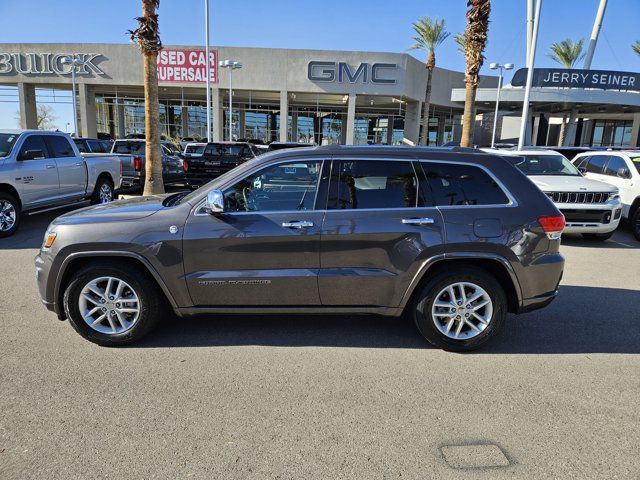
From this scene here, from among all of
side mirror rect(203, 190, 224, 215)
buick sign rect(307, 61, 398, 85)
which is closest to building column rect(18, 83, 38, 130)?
buick sign rect(307, 61, 398, 85)

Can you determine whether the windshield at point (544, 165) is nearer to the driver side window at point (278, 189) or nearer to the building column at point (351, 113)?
the driver side window at point (278, 189)

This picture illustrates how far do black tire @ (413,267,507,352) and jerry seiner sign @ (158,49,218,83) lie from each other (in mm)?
33480

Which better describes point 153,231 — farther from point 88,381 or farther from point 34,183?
point 34,183

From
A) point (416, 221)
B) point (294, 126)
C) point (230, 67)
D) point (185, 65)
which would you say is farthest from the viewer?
point (294, 126)

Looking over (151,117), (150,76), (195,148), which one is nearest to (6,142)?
(151,117)

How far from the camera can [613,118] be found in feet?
158

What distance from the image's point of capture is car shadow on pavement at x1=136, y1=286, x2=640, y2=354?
14.3 ft

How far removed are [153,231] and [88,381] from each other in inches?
50.8

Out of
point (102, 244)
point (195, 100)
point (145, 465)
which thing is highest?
point (195, 100)

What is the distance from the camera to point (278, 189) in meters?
4.21

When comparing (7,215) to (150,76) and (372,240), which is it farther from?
(372,240)

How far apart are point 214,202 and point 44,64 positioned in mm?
39242

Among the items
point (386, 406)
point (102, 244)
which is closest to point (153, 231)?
point (102, 244)

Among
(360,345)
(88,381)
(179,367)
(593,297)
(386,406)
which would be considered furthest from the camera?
(593,297)
